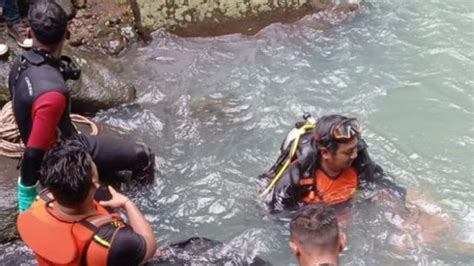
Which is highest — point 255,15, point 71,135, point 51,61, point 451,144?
point 51,61

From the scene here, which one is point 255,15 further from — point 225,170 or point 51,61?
point 51,61

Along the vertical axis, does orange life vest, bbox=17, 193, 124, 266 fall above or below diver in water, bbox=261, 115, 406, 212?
above

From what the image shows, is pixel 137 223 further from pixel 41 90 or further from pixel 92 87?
pixel 92 87

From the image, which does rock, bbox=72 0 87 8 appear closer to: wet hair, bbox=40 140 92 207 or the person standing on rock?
the person standing on rock

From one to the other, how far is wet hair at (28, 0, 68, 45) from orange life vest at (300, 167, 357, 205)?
2.36m

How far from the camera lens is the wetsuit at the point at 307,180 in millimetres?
5941

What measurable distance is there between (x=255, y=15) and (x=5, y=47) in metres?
3.76

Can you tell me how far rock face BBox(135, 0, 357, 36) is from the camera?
9719mm

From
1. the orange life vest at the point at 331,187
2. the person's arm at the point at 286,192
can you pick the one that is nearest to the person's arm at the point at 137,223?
the person's arm at the point at 286,192

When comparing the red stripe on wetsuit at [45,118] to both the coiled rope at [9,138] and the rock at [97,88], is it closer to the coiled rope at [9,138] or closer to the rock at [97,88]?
the coiled rope at [9,138]

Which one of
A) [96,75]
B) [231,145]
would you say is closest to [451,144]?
[231,145]

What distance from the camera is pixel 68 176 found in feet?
13.5

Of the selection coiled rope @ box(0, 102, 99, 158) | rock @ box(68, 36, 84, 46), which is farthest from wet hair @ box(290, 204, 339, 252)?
rock @ box(68, 36, 84, 46)

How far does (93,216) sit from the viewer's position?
4.25 meters
